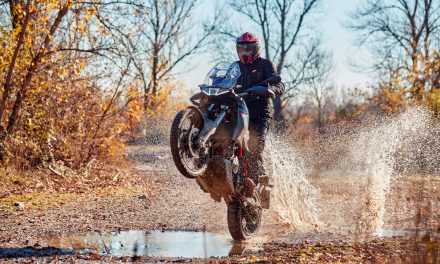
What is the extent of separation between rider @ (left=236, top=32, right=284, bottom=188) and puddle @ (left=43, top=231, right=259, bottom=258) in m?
1.05

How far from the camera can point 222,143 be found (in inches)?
294

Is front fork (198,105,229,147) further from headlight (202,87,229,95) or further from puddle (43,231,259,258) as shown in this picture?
puddle (43,231,259,258)

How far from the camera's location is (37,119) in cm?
1388

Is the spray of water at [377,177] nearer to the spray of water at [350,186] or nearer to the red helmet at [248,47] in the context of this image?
the spray of water at [350,186]

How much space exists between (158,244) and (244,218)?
1337mm

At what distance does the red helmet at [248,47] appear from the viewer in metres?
8.19

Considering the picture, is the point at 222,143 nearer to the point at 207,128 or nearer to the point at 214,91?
the point at 207,128

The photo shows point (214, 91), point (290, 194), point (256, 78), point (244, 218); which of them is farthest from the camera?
point (290, 194)

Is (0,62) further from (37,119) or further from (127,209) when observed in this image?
(127,209)

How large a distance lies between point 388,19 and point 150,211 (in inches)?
1000

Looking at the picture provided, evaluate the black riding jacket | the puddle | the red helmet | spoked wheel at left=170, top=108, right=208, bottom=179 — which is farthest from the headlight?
the puddle

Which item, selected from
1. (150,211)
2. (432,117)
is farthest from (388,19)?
(150,211)

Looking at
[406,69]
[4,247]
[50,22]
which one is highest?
[406,69]

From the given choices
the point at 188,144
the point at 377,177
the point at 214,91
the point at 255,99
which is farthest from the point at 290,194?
the point at 188,144
